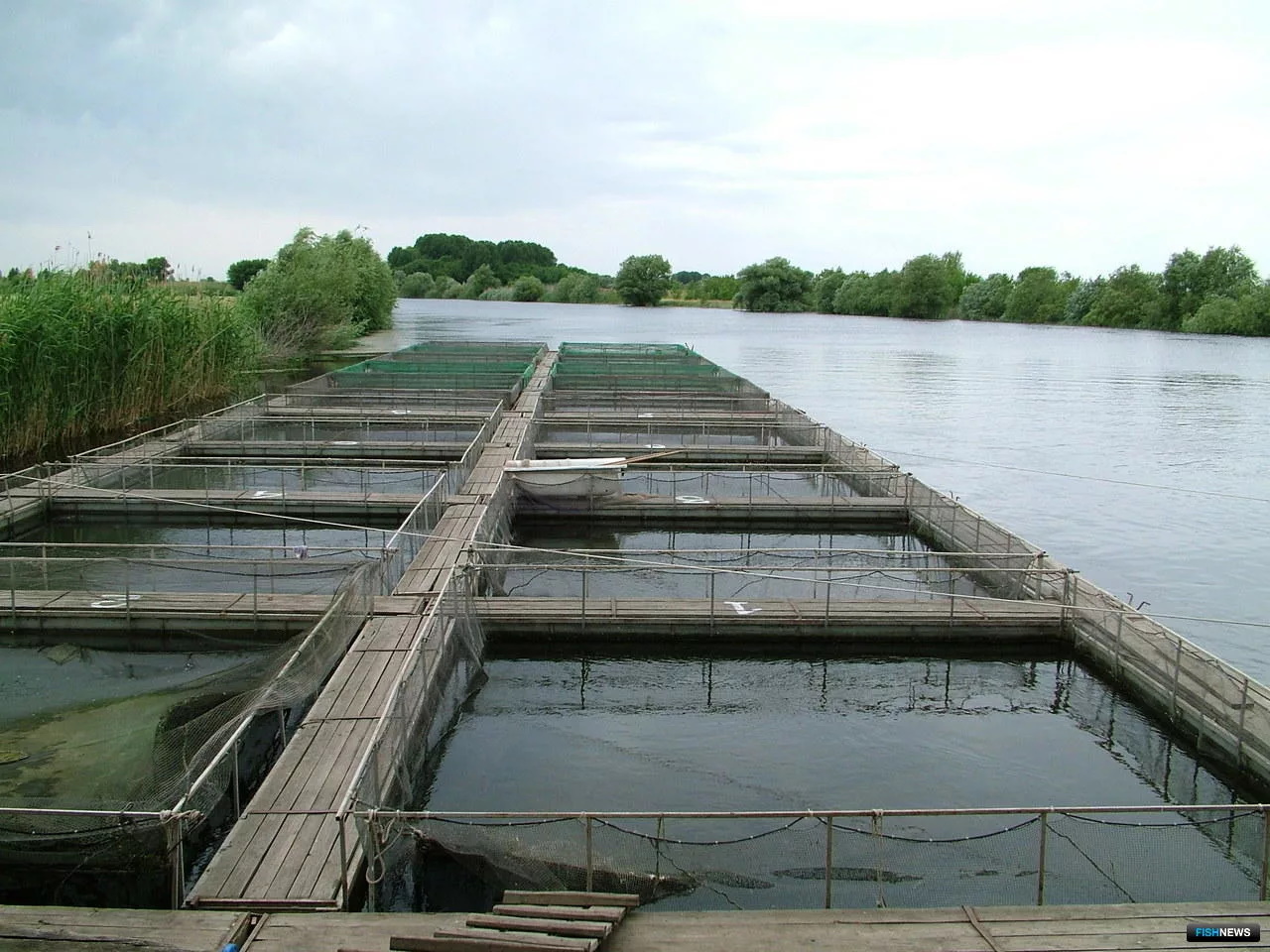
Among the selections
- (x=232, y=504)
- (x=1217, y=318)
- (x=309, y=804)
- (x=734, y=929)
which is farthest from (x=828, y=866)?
(x=1217, y=318)

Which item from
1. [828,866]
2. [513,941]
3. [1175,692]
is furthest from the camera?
[1175,692]

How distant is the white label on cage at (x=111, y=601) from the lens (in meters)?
22.3

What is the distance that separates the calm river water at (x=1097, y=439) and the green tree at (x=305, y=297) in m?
14.9

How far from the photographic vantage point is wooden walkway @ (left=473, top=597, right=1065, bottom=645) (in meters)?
23.4

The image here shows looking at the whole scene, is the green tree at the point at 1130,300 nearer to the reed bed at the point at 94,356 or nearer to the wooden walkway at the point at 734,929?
the reed bed at the point at 94,356

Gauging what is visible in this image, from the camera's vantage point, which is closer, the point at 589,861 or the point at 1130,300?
the point at 589,861

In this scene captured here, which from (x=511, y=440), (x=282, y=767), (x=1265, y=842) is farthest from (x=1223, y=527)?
(x=282, y=767)

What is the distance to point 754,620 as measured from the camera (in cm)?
2341

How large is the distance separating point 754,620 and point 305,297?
261ft

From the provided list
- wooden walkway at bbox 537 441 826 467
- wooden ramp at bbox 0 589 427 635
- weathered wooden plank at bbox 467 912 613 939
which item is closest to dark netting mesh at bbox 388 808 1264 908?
weathered wooden plank at bbox 467 912 613 939

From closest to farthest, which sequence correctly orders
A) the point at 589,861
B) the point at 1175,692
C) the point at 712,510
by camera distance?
the point at 589,861 < the point at 1175,692 < the point at 712,510

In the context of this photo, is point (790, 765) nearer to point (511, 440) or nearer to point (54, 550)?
point (54, 550)

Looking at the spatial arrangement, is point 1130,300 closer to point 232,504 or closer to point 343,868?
point 232,504

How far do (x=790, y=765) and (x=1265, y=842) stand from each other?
309 inches
